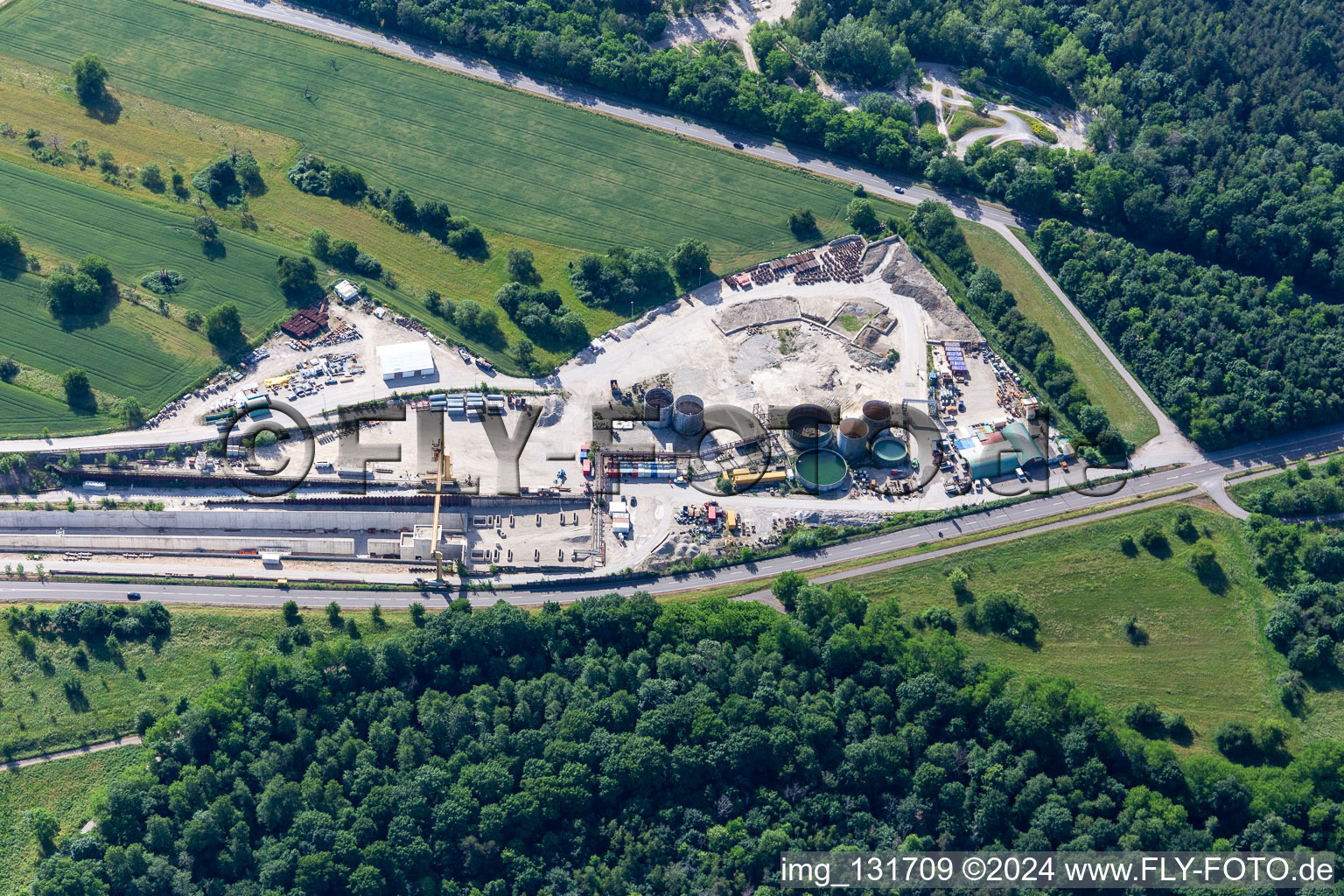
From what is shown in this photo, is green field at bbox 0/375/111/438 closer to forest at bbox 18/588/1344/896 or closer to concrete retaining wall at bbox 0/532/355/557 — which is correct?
concrete retaining wall at bbox 0/532/355/557

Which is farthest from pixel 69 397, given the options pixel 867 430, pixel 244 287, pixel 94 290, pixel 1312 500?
pixel 1312 500

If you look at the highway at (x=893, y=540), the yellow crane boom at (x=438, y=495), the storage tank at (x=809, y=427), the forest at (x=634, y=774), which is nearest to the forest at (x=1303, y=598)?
the highway at (x=893, y=540)

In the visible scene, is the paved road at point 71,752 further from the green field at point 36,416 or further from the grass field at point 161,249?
the grass field at point 161,249

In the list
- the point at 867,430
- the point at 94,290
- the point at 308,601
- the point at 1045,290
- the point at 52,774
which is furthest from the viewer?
the point at 1045,290

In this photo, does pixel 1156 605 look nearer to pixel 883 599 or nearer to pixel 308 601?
pixel 883 599

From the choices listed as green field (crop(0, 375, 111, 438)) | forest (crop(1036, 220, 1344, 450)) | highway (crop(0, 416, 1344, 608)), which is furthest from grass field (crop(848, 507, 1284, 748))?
green field (crop(0, 375, 111, 438))

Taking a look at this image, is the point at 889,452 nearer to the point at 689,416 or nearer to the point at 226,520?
the point at 689,416
